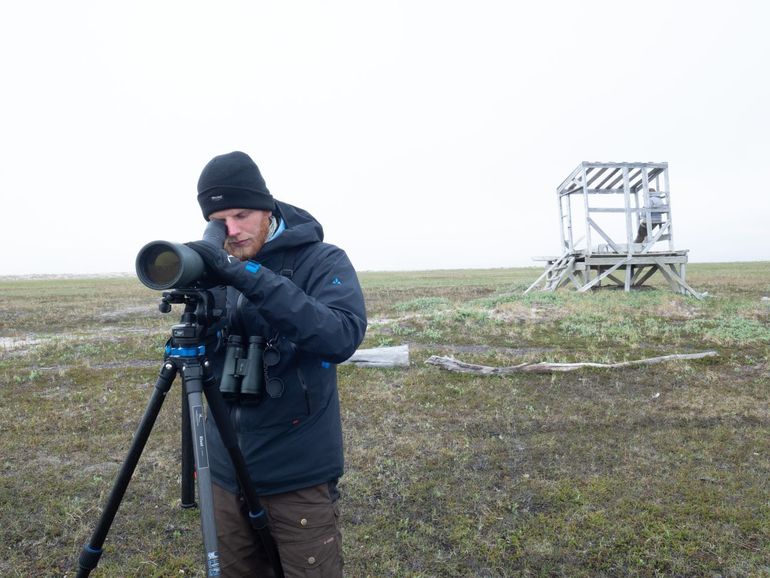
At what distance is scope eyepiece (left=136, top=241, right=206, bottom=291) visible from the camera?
1883mm

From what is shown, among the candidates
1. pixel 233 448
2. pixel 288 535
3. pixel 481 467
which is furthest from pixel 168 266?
pixel 481 467

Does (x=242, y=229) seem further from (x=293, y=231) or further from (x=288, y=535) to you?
(x=288, y=535)

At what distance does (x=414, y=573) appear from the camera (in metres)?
3.76

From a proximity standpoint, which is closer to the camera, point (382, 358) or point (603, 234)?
point (382, 358)

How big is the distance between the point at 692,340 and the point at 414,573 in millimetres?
9999

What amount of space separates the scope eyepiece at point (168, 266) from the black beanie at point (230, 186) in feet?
1.52

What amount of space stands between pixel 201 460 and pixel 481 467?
3964 mm

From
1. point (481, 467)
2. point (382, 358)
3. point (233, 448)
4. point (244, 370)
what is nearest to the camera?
point (233, 448)

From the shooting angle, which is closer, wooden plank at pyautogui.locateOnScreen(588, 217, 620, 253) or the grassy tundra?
the grassy tundra

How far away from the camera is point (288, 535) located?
2352 millimetres

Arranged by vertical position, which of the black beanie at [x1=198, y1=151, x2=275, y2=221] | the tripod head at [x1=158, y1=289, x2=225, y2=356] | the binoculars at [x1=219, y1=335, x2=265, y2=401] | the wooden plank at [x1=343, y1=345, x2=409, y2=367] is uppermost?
the black beanie at [x1=198, y1=151, x2=275, y2=221]

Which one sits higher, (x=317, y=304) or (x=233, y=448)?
(x=317, y=304)

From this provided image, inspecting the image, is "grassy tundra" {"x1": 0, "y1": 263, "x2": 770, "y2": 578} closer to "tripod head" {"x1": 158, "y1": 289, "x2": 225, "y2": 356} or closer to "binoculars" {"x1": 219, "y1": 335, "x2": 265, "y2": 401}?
"binoculars" {"x1": 219, "y1": 335, "x2": 265, "y2": 401}

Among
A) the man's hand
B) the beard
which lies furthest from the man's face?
the man's hand
